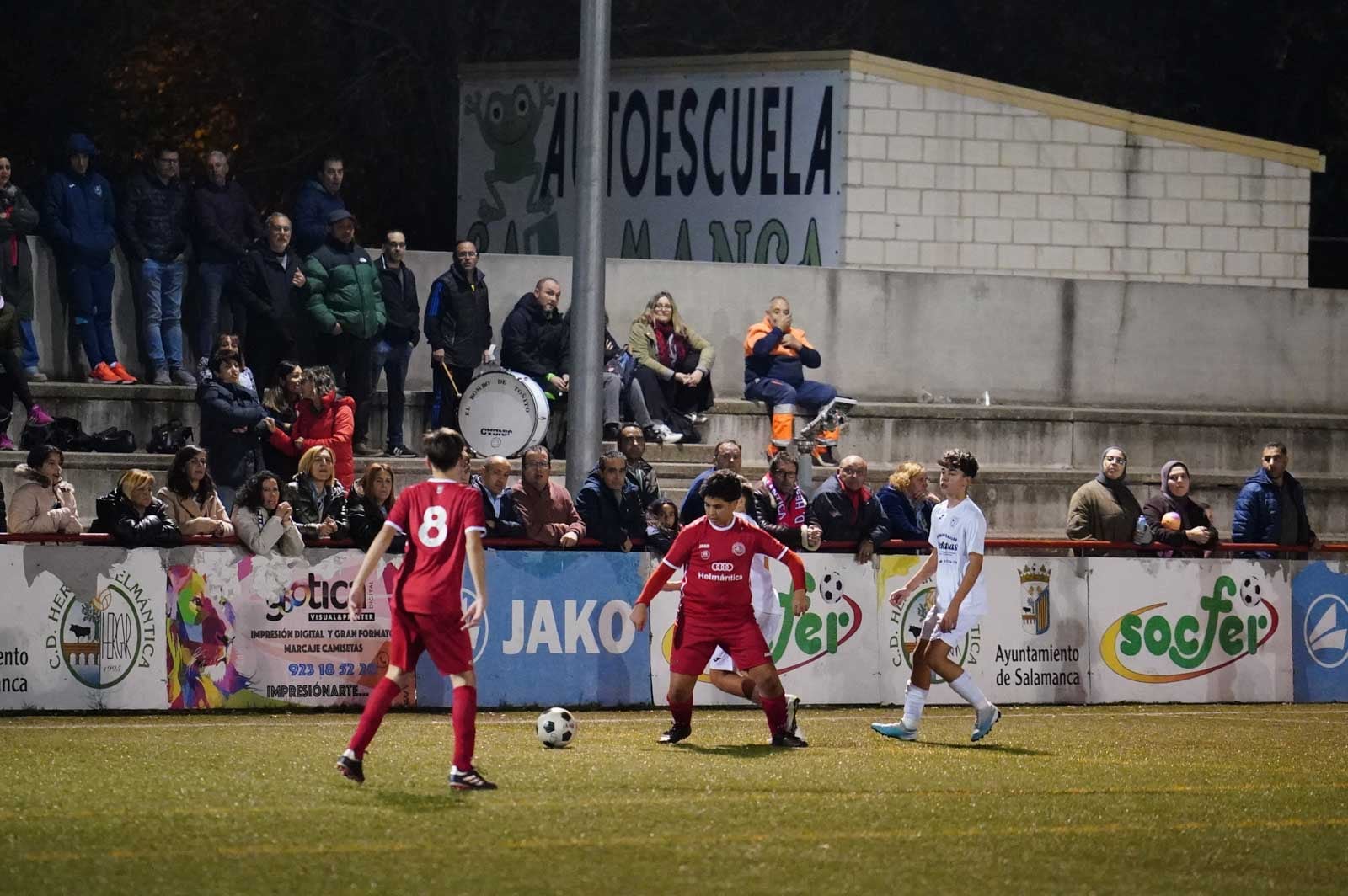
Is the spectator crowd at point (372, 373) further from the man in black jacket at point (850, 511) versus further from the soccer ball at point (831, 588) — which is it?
the soccer ball at point (831, 588)

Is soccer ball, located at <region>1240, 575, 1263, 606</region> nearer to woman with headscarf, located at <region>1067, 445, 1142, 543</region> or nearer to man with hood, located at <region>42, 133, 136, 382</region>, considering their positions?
woman with headscarf, located at <region>1067, 445, 1142, 543</region>

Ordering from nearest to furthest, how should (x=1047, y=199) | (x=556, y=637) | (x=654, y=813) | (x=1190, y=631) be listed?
1. (x=654, y=813)
2. (x=556, y=637)
3. (x=1190, y=631)
4. (x=1047, y=199)

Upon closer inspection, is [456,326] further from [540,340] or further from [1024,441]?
[1024,441]

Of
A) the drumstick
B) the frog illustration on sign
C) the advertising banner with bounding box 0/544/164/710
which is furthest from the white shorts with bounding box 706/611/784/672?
the frog illustration on sign

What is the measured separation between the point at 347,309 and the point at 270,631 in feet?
16.9

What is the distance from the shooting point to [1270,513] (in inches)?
806

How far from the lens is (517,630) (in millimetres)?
17047

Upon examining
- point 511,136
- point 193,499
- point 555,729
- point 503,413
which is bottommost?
point 555,729

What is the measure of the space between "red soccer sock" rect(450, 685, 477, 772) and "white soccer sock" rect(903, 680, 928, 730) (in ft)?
14.5

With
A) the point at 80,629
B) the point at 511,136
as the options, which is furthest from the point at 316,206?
the point at 511,136

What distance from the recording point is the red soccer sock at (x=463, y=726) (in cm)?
1112

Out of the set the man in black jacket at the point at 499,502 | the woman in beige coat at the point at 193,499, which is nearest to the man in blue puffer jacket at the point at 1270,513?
the man in black jacket at the point at 499,502

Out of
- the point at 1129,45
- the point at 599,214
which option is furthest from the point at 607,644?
the point at 1129,45

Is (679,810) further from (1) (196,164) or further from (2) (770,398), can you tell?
(1) (196,164)
